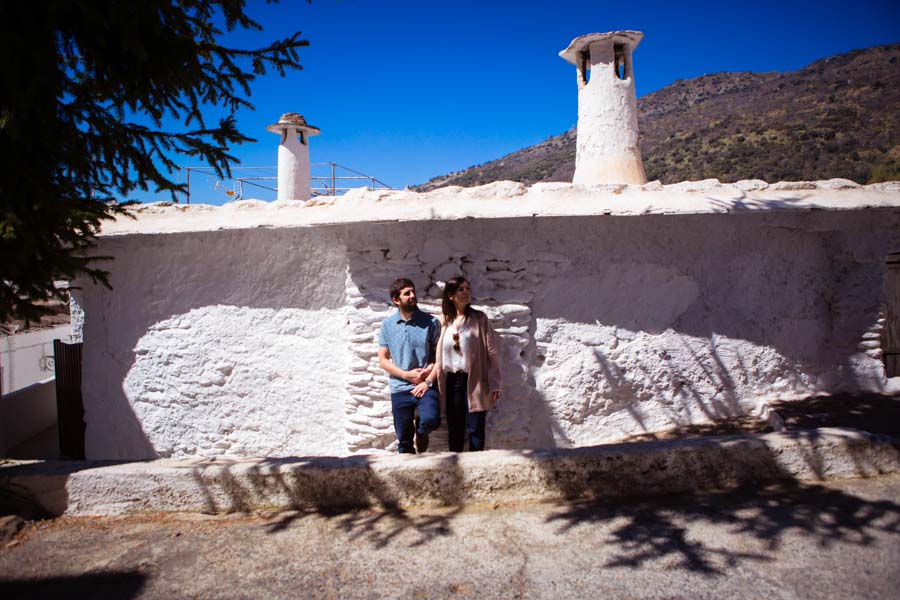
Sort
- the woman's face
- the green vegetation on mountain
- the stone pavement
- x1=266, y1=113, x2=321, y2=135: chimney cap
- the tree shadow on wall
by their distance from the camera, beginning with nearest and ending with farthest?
1. the stone pavement
2. the tree shadow on wall
3. the woman's face
4. x1=266, y1=113, x2=321, y2=135: chimney cap
5. the green vegetation on mountain

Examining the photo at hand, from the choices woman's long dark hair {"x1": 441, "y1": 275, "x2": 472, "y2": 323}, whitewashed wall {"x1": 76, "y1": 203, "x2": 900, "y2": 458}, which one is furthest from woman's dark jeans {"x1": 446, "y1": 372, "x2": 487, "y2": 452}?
whitewashed wall {"x1": 76, "y1": 203, "x2": 900, "y2": 458}

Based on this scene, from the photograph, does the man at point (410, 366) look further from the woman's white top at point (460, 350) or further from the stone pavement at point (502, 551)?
the stone pavement at point (502, 551)

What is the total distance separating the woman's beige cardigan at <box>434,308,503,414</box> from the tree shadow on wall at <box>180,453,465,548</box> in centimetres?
74

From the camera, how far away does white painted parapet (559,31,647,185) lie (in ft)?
24.0

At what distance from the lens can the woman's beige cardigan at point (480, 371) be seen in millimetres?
3793

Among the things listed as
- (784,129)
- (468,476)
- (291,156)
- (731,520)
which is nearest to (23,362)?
(291,156)

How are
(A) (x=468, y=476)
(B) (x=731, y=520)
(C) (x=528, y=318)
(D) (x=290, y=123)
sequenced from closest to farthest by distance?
(B) (x=731, y=520) < (A) (x=468, y=476) < (C) (x=528, y=318) < (D) (x=290, y=123)

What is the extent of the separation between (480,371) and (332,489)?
50.3 inches

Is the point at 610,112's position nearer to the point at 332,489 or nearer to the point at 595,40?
the point at 595,40

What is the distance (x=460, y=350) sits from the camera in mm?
3799

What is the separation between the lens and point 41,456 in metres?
6.89

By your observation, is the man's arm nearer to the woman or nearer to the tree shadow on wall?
the woman

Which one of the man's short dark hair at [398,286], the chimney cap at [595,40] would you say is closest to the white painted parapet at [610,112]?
the chimney cap at [595,40]

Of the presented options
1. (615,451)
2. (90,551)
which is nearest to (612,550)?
(615,451)
